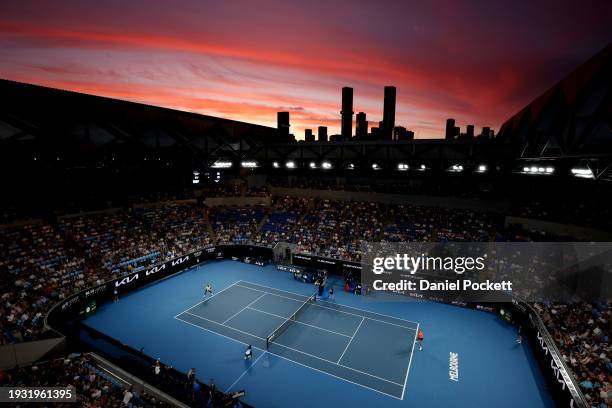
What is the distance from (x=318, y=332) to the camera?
19.4 metres

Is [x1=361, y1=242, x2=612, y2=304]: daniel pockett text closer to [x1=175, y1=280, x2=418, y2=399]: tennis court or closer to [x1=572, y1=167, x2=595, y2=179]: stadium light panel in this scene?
[x1=175, y1=280, x2=418, y2=399]: tennis court

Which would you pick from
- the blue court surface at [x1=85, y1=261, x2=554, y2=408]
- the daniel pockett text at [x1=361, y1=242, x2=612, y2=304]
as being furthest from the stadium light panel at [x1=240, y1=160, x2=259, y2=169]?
the daniel pockett text at [x1=361, y1=242, x2=612, y2=304]

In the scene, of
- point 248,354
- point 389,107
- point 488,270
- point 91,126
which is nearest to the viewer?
point 248,354

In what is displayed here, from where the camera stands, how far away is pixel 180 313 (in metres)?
21.4

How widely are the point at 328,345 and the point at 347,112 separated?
32.6 m

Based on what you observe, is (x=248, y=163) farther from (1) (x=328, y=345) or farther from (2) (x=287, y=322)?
(1) (x=328, y=345)

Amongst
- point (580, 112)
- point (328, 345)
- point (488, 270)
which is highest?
point (580, 112)

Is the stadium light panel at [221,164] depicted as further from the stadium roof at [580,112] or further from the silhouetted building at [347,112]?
the stadium roof at [580,112]

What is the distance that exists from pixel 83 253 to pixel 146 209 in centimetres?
1016

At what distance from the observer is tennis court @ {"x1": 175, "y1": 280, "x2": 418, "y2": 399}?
52.0ft

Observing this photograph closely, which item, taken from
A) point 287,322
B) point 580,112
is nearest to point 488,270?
point 287,322

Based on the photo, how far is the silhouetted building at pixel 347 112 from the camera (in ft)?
137

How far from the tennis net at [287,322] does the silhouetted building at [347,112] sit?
24046 millimetres

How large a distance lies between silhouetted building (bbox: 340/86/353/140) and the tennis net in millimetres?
24046
